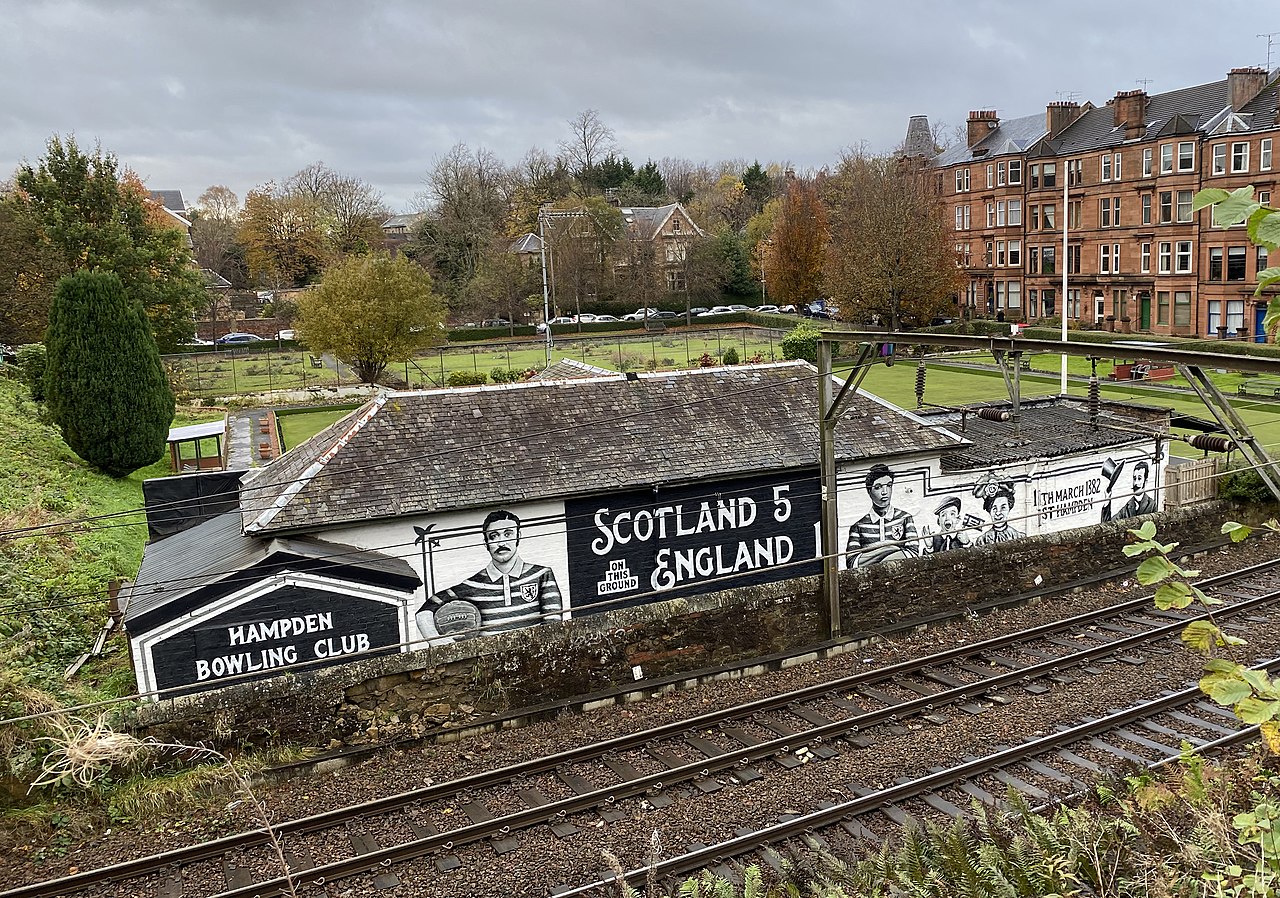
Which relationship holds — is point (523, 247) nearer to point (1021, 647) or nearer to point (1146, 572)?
point (1021, 647)

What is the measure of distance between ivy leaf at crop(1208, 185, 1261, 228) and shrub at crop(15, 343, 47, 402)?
123 ft

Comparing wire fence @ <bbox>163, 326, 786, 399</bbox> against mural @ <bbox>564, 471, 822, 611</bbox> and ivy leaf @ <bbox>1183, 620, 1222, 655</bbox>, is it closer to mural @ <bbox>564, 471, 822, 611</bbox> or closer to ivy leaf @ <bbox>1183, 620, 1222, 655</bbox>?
mural @ <bbox>564, 471, 822, 611</bbox>

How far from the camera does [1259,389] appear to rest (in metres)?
39.3

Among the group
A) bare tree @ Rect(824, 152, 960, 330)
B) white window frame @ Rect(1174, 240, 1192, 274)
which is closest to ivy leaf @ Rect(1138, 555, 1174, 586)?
bare tree @ Rect(824, 152, 960, 330)

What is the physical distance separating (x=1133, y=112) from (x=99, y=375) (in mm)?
52664

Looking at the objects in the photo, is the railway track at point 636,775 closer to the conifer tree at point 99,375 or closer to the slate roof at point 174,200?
the conifer tree at point 99,375

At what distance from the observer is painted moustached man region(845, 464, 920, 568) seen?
19672 millimetres

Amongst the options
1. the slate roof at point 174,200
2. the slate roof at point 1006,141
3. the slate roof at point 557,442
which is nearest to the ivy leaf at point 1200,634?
Result: the slate roof at point 557,442

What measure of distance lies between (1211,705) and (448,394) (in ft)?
43.8

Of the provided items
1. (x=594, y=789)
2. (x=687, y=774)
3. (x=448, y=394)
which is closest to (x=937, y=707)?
(x=687, y=774)

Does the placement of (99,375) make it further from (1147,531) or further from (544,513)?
(1147,531)

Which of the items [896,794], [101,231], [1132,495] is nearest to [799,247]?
[101,231]

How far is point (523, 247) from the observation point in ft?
270

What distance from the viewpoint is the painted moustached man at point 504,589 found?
16719 mm
